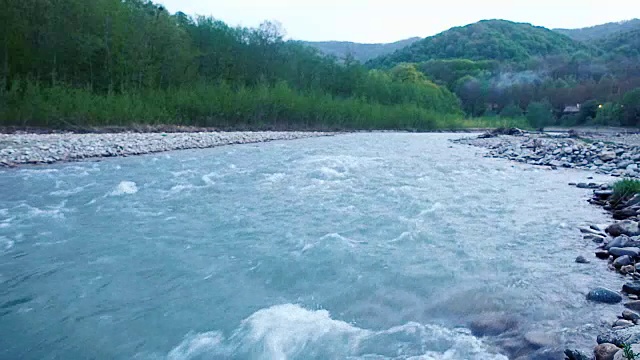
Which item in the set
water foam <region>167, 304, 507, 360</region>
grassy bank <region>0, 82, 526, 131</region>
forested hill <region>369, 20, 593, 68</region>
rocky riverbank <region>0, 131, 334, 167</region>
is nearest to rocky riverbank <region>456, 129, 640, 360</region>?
water foam <region>167, 304, 507, 360</region>

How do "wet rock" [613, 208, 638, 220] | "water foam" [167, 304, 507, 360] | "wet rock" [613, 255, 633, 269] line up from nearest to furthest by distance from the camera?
"water foam" [167, 304, 507, 360] → "wet rock" [613, 255, 633, 269] → "wet rock" [613, 208, 638, 220]

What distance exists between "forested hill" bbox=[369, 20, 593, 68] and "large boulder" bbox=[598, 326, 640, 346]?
360ft

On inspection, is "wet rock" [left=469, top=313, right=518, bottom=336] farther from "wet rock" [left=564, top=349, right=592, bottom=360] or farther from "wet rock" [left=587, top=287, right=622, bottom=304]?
"wet rock" [left=587, top=287, right=622, bottom=304]

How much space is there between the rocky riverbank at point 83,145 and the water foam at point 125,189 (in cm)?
456

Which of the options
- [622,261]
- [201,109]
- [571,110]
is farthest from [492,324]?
[571,110]

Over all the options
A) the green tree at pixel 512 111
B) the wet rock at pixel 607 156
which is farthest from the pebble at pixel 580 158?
the green tree at pixel 512 111

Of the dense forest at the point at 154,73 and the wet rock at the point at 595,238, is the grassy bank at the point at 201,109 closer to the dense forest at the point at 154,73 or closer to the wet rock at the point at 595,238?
the dense forest at the point at 154,73

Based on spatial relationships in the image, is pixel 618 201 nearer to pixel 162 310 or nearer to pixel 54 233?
pixel 162 310

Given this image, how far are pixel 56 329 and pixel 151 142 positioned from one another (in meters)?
15.4

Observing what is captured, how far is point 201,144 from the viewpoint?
20172 millimetres

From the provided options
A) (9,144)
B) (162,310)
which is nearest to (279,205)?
(162,310)

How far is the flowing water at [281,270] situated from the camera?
3787mm

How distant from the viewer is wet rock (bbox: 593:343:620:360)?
129 inches

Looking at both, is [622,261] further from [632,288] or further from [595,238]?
[595,238]
